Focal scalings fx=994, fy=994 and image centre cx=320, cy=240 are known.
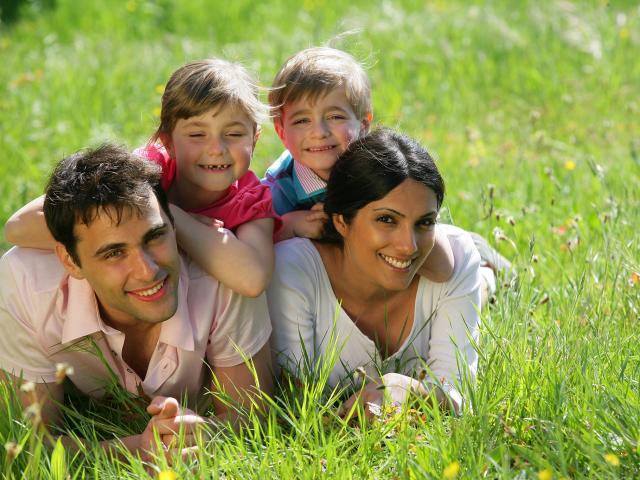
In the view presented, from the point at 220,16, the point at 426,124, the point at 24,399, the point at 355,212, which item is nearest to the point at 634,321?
the point at 355,212

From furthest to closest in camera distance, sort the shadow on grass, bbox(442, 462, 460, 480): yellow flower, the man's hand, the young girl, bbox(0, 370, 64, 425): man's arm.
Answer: the shadow on grass, the young girl, bbox(0, 370, 64, 425): man's arm, the man's hand, bbox(442, 462, 460, 480): yellow flower

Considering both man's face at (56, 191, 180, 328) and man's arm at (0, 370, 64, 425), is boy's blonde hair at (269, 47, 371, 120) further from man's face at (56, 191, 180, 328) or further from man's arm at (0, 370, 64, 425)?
man's arm at (0, 370, 64, 425)

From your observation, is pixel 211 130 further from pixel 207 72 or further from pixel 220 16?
pixel 220 16

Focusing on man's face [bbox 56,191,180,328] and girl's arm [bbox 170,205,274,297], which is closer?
man's face [bbox 56,191,180,328]

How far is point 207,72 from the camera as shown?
12.6ft

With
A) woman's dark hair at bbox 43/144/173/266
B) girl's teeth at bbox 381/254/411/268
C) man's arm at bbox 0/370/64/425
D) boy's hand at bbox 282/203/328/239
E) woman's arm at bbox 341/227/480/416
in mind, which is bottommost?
man's arm at bbox 0/370/64/425

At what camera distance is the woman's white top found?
388cm

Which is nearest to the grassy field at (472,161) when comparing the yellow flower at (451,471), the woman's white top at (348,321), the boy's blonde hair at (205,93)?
the yellow flower at (451,471)

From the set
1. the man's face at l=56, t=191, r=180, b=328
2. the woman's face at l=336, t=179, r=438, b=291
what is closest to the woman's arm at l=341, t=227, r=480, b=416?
the woman's face at l=336, t=179, r=438, b=291

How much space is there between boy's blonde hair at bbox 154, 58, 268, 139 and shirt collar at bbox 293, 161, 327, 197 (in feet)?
1.32

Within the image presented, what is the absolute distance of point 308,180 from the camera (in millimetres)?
Answer: 4289

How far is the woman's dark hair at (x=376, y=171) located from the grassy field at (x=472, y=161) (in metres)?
0.52

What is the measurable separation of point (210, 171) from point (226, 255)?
0.40 meters

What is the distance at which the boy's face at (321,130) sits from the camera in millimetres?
4207
